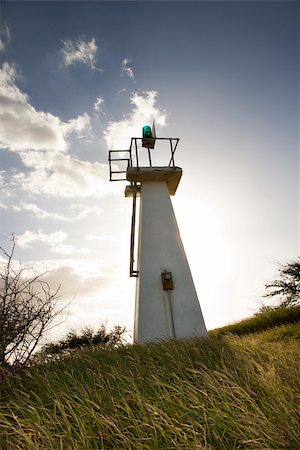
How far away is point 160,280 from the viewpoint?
946 cm

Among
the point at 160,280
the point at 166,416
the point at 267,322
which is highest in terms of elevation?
the point at 160,280

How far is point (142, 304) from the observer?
9.16 meters

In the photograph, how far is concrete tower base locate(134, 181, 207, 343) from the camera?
8.95m

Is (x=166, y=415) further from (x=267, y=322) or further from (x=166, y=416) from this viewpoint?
(x=267, y=322)

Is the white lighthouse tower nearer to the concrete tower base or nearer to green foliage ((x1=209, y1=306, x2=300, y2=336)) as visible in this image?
the concrete tower base

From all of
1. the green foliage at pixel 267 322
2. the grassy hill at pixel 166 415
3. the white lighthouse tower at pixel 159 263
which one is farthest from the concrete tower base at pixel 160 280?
the green foliage at pixel 267 322

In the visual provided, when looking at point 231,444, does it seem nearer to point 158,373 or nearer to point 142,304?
point 158,373

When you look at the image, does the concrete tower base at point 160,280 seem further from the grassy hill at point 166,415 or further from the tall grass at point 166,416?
the tall grass at point 166,416

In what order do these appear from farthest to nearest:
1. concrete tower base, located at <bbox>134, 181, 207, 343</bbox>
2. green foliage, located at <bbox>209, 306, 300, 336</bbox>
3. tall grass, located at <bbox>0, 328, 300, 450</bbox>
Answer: green foliage, located at <bbox>209, 306, 300, 336</bbox>, concrete tower base, located at <bbox>134, 181, 207, 343</bbox>, tall grass, located at <bbox>0, 328, 300, 450</bbox>

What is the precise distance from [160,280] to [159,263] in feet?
1.81

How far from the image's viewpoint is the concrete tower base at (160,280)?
8.95 meters

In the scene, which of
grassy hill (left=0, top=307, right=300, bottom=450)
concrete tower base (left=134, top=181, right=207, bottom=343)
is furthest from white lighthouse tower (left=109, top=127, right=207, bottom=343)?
grassy hill (left=0, top=307, right=300, bottom=450)

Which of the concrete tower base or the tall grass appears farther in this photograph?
the concrete tower base

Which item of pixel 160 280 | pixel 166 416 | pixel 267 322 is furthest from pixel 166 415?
pixel 267 322
